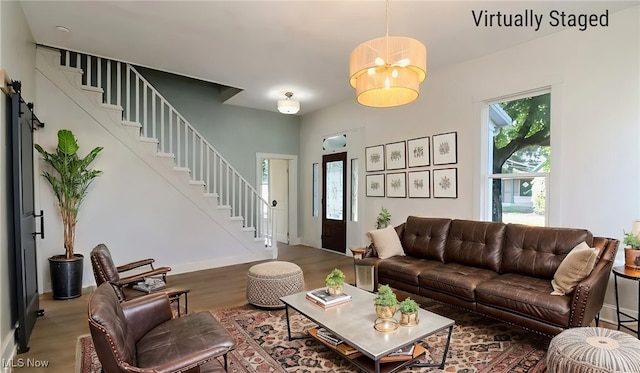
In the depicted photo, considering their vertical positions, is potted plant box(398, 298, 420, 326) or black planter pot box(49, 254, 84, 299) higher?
potted plant box(398, 298, 420, 326)

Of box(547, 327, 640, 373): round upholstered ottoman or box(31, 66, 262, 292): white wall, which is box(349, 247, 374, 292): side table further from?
box(31, 66, 262, 292): white wall

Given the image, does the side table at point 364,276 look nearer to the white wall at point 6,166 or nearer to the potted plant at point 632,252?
the potted plant at point 632,252

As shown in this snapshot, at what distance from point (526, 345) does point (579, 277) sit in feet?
2.41

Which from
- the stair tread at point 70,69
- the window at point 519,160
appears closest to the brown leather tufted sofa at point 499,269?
the window at point 519,160

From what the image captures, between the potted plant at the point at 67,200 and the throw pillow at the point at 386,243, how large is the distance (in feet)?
12.6

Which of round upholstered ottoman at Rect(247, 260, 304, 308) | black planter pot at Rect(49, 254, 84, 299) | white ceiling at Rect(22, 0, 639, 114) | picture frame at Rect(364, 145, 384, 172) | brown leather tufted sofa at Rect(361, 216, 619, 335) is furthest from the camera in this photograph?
picture frame at Rect(364, 145, 384, 172)

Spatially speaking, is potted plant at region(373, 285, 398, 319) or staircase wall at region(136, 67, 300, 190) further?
staircase wall at region(136, 67, 300, 190)

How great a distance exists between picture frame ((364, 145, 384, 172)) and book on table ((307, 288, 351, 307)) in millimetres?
3296

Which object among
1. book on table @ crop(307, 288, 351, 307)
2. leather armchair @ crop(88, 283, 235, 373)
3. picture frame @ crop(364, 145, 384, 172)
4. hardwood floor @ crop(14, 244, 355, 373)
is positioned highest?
picture frame @ crop(364, 145, 384, 172)

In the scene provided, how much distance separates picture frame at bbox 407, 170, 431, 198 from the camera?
4.91 m

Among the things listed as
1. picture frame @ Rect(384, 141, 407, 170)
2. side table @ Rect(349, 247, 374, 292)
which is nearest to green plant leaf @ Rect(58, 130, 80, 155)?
side table @ Rect(349, 247, 374, 292)

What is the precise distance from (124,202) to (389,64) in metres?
4.35

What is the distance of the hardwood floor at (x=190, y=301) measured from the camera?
263 centimetres

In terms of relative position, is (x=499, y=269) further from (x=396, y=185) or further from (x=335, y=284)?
(x=396, y=185)
